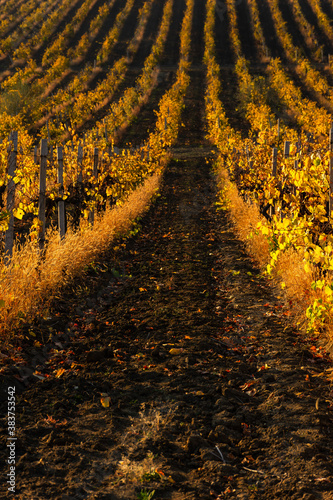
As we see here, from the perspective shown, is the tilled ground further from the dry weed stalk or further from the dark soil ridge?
the dry weed stalk

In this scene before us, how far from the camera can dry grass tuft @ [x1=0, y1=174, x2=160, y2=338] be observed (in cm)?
442

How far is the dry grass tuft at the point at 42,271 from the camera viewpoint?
4418 millimetres

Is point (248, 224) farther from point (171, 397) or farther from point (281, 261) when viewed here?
point (171, 397)

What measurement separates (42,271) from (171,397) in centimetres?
263

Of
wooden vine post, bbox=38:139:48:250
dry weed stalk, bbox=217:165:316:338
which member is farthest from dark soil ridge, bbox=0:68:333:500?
wooden vine post, bbox=38:139:48:250

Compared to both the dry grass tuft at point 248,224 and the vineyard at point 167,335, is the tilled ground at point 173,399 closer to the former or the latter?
the vineyard at point 167,335

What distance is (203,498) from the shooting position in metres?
2.43

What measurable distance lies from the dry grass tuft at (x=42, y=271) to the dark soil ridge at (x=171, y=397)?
229mm

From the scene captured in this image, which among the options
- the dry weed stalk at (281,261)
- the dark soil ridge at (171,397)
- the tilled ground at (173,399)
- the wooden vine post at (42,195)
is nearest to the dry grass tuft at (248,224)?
the dry weed stalk at (281,261)

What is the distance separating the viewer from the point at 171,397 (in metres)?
3.50

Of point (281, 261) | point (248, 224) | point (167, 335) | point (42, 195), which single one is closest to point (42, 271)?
point (42, 195)

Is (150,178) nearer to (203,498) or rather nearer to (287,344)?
(287,344)

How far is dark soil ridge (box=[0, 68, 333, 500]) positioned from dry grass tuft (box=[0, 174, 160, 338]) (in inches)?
9.0

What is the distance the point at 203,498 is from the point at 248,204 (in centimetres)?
951
